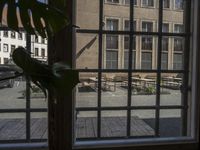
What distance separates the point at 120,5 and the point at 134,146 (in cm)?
107

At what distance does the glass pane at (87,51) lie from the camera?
226 centimetres

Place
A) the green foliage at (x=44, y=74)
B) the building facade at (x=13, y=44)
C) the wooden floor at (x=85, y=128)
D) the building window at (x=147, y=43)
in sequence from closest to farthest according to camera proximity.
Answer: the green foliage at (x=44, y=74) → the building facade at (x=13, y=44) → the wooden floor at (x=85, y=128) → the building window at (x=147, y=43)

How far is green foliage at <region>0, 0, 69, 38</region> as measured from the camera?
1342 millimetres

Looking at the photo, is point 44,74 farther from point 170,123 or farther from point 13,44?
point 170,123

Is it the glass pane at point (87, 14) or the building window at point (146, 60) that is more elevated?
the glass pane at point (87, 14)

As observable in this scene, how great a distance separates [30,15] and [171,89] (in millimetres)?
1426

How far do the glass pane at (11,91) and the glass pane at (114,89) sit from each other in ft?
1.98

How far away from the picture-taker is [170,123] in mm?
2461

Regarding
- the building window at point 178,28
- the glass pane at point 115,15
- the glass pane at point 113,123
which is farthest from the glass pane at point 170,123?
the glass pane at point 115,15

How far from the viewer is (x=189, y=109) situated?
239 cm

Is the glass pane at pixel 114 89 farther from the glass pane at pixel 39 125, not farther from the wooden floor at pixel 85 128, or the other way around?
the glass pane at pixel 39 125

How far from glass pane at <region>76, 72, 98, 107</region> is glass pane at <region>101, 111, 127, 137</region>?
0.48 feet

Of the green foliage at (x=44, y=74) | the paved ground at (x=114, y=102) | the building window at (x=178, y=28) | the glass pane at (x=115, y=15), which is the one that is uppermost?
the glass pane at (x=115, y=15)

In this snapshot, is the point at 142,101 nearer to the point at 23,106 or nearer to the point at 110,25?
the point at 110,25
